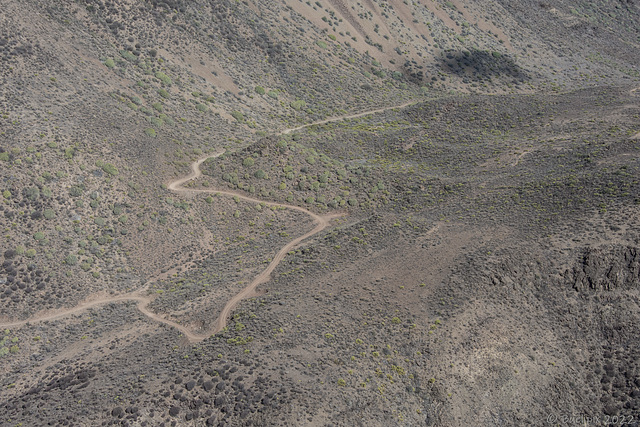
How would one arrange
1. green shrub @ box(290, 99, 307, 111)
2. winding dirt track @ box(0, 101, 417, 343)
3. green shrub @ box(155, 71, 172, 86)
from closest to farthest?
winding dirt track @ box(0, 101, 417, 343) → green shrub @ box(155, 71, 172, 86) → green shrub @ box(290, 99, 307, 111)

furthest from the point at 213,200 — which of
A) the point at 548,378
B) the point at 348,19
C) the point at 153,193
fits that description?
the point at 348,19

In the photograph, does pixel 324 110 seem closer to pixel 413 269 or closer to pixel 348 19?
pixel 348 19

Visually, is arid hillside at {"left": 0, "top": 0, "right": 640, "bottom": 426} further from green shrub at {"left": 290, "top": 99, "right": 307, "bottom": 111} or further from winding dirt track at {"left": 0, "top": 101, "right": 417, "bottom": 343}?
green shrub at {"left": 290, "top": 99, "right": 307, "bottom": 111}

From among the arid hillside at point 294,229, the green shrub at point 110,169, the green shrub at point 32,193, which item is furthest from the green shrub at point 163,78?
the green shrub at point 32,193

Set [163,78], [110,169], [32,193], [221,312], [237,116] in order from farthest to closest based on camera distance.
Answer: [237,116] → [163,78] → [110,169] → [32,193] → [221,312]

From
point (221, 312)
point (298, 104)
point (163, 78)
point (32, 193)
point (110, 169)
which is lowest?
point (32, 193)

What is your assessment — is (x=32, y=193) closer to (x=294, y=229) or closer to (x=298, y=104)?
(x=294, y=229)

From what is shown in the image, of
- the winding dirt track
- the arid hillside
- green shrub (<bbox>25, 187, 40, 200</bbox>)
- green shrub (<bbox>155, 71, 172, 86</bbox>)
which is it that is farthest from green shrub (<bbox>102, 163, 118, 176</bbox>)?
green shrub (<bbox>155, 71, 172, 86</bbox>)

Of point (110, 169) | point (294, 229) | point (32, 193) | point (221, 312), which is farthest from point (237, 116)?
point (221, 312)
